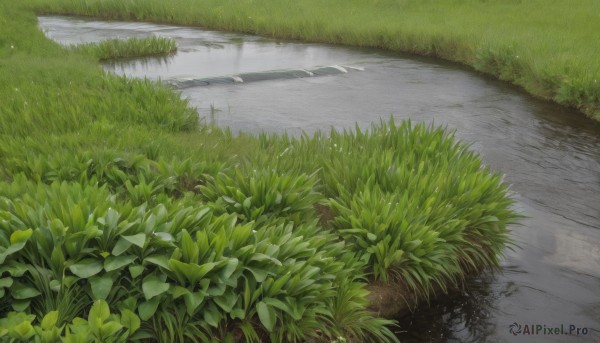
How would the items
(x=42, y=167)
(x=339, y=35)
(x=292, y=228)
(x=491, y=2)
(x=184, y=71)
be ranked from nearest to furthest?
(x=292, y=228), (x=42, y=167), (x=184, y=71), (x=339, y=35), (x=491, y=2)

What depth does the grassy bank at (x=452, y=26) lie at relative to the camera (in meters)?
10.5

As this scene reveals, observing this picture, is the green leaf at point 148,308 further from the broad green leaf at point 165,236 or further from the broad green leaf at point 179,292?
the broad green leaf at point 165,236

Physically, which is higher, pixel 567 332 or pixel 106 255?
pixel 106 255

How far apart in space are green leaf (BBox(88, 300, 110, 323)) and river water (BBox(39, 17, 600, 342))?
2250 mm

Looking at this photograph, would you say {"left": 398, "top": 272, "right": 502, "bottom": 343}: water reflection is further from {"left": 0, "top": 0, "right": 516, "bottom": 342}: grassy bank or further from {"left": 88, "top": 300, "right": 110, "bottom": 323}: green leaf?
{"left": 88, "top": 300, "right": 110, "bottom": 323}: green leaf

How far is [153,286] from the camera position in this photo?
11.1ft

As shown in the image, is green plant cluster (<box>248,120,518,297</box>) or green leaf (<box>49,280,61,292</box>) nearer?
green leaf (<box>49,280,61,292</box>)

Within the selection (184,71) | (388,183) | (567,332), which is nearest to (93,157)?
(388,183)

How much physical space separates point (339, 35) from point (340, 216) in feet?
37.9

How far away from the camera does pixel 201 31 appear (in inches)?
699

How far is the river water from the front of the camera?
4.71 metres

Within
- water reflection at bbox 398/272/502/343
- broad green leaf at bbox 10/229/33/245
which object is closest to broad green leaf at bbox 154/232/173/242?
broad green leaf at bbox 10/229/33/245

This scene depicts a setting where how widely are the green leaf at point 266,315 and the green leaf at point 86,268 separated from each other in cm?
93

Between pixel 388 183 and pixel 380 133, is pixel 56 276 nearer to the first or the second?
pixel 388 183
